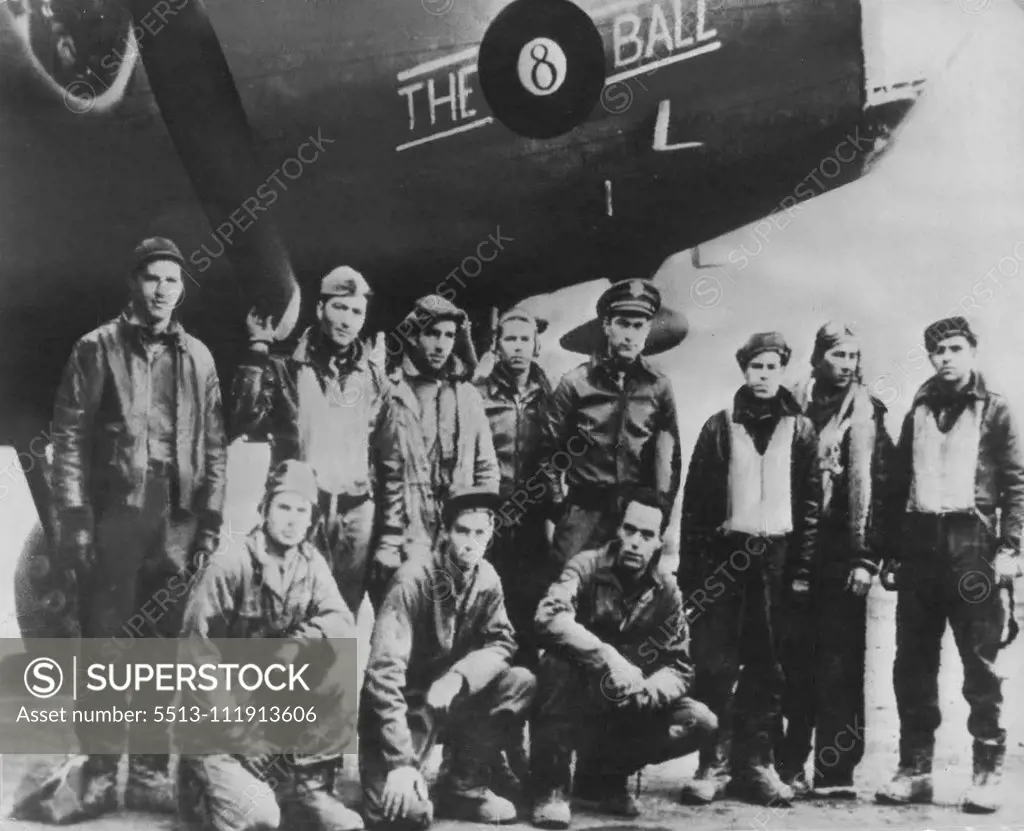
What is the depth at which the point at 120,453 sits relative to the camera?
4.34 m

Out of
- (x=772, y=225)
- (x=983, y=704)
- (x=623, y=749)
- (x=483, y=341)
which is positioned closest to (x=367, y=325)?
(x=483, y=341)

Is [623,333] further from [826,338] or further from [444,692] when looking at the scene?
→ [444,692]

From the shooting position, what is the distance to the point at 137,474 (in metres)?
4.33

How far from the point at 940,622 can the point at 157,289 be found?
3.52 m

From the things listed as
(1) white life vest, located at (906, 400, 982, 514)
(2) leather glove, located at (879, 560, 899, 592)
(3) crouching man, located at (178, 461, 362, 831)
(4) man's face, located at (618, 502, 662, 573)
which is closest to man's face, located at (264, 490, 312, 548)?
(3) crouching man, located at (178, 461, 362, 831)

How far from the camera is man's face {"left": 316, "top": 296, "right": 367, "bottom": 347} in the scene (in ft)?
14.5

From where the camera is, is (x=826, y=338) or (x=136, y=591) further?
(x=826, y=338)

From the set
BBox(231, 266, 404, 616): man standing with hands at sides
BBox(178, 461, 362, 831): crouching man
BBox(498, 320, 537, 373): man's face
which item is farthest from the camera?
BBox(498, 320, 537, 373): man's face

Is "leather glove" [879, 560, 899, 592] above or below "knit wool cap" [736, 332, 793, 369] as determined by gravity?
below

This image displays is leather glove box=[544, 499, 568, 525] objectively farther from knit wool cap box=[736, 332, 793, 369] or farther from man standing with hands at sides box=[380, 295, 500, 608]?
knit wool cap box=[736, 332, 793, 369]

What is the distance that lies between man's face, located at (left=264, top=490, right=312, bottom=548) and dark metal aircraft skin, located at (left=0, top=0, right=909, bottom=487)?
24.4 inches

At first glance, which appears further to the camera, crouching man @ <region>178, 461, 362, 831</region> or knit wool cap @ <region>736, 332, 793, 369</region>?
knit wool cap @ <region>736, 332, 793, 369</region>

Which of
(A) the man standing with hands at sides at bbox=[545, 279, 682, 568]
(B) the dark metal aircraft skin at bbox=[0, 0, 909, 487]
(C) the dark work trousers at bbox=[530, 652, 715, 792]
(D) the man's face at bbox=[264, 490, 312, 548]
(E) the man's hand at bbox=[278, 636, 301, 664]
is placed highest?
(B) the dark metal aircraft skin at bbox=[0, 0, 909, 487]

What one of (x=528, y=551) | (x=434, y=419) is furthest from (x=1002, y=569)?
(x=434, y=419)
